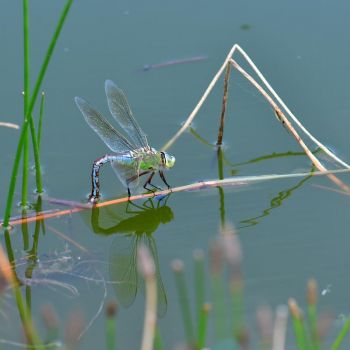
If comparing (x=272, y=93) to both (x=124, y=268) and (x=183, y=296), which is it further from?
(x=183, y=296)

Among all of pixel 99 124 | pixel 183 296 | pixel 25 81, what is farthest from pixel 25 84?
pixel 183 296

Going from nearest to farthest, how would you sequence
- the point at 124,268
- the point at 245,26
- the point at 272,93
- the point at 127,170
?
the point at 124,268, the point at 127,170, the point at 272,93, the point at 245,26

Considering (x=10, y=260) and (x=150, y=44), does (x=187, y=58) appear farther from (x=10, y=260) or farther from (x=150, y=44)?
(x=10, y=260)

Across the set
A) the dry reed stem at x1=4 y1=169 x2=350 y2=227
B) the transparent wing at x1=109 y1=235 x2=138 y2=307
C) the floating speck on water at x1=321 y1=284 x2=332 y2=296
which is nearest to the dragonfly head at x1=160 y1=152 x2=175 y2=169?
the dry reed stem at x1=4 y1=169 x2=350 y2=227

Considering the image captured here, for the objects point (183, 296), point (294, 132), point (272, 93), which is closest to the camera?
point (183, 296)

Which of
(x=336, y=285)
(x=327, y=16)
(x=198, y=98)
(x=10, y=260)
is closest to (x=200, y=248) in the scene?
(x=336, y=285)

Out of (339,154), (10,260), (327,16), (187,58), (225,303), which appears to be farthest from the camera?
(327,16)

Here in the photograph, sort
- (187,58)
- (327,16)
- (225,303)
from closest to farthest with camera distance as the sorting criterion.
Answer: (225,303)
(187,58)
(327,16)
